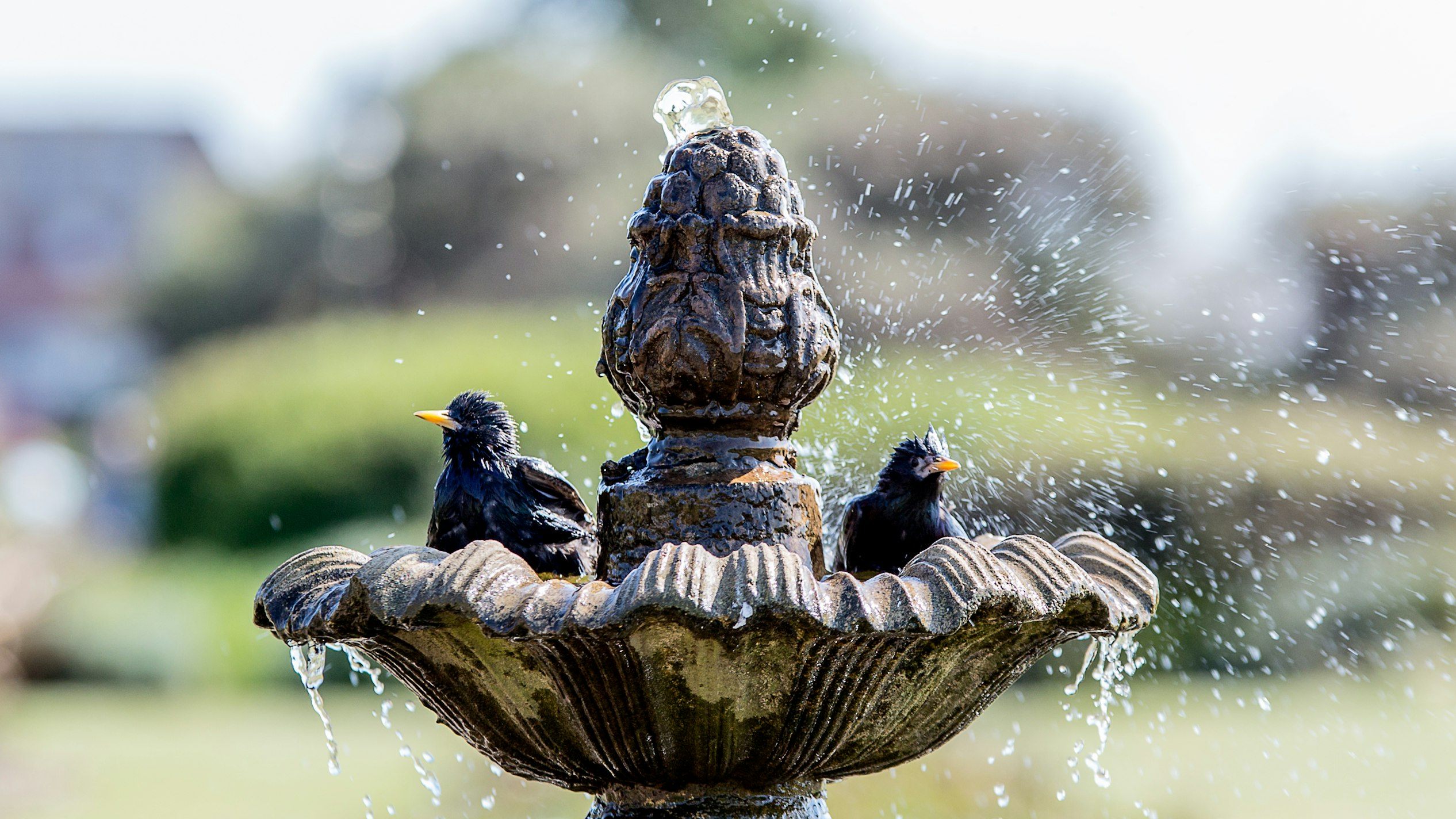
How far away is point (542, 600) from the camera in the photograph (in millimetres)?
2213

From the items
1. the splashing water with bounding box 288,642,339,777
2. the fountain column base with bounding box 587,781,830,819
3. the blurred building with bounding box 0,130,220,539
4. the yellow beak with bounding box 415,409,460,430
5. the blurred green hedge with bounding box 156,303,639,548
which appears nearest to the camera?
the fountain column base with bounding box 587,781,830,819

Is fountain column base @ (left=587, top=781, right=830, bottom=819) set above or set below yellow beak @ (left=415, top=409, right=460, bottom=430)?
below

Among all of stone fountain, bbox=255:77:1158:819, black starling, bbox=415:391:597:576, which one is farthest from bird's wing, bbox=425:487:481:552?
stone fountain, bbox=255:77:1158:819

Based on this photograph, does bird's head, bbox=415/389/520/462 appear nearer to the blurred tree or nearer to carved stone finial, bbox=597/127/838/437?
carved stone finial, bbox=597/127/838/437

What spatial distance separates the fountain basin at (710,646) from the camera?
2152 millimetres

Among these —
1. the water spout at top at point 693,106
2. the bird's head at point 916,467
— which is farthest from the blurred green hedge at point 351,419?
the bird's head at point 916,467

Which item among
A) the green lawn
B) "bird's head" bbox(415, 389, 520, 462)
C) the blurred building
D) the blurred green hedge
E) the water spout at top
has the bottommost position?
the green lawn

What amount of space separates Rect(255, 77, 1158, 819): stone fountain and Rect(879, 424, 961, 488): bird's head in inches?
7.8

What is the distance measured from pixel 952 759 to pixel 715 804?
5574mm

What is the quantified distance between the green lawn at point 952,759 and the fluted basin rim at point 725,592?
4.87 meters

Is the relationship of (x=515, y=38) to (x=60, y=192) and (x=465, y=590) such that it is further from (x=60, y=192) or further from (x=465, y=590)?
(x=60, y=192)

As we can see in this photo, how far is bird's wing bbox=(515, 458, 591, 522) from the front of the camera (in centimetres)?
292

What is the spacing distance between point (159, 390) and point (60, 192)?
41187 millimetres

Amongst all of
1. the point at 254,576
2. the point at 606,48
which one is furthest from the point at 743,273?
the point at 606,48
